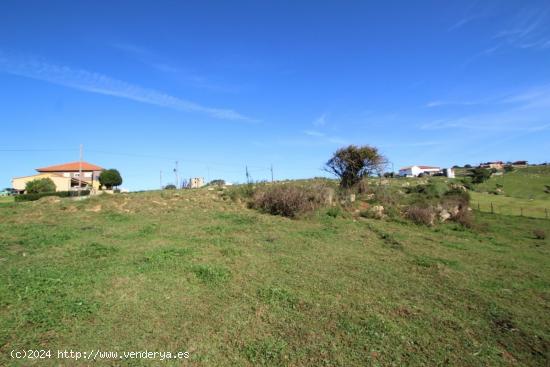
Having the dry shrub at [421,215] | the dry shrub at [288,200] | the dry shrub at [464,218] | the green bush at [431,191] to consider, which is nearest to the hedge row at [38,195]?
the dry shrub at [288,200]

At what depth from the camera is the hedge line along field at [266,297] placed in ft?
11.8

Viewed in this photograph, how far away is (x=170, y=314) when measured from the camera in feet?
14.0

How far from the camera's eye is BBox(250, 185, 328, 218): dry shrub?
1299 centimetres

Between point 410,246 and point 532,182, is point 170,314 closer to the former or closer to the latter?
point 410,246

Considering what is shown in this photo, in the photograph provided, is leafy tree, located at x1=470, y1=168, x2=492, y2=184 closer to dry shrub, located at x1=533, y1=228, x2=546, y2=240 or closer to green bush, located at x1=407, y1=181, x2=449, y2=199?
green bush, located at x1=407, y1=181, x2=449, y2=199

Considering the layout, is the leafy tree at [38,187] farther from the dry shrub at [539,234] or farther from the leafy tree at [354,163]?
the dry shrub at [539,234]

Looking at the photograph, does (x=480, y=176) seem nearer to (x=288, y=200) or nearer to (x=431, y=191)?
(x=431, y=191)

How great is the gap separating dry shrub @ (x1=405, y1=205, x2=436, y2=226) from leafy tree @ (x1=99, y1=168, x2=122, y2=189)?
40.1 m

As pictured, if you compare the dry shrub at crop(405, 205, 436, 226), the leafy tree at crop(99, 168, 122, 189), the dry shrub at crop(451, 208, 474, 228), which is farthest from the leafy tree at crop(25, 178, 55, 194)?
the dry shrub at crop(451, 208, 474, 228)

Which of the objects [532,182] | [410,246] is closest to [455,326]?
[410,246]

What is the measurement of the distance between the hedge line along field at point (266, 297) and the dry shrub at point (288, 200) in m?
3.06

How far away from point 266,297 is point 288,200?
8.25 m

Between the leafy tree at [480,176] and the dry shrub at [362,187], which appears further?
the leafy tree at [480,176]

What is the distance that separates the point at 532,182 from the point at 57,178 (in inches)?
2826
